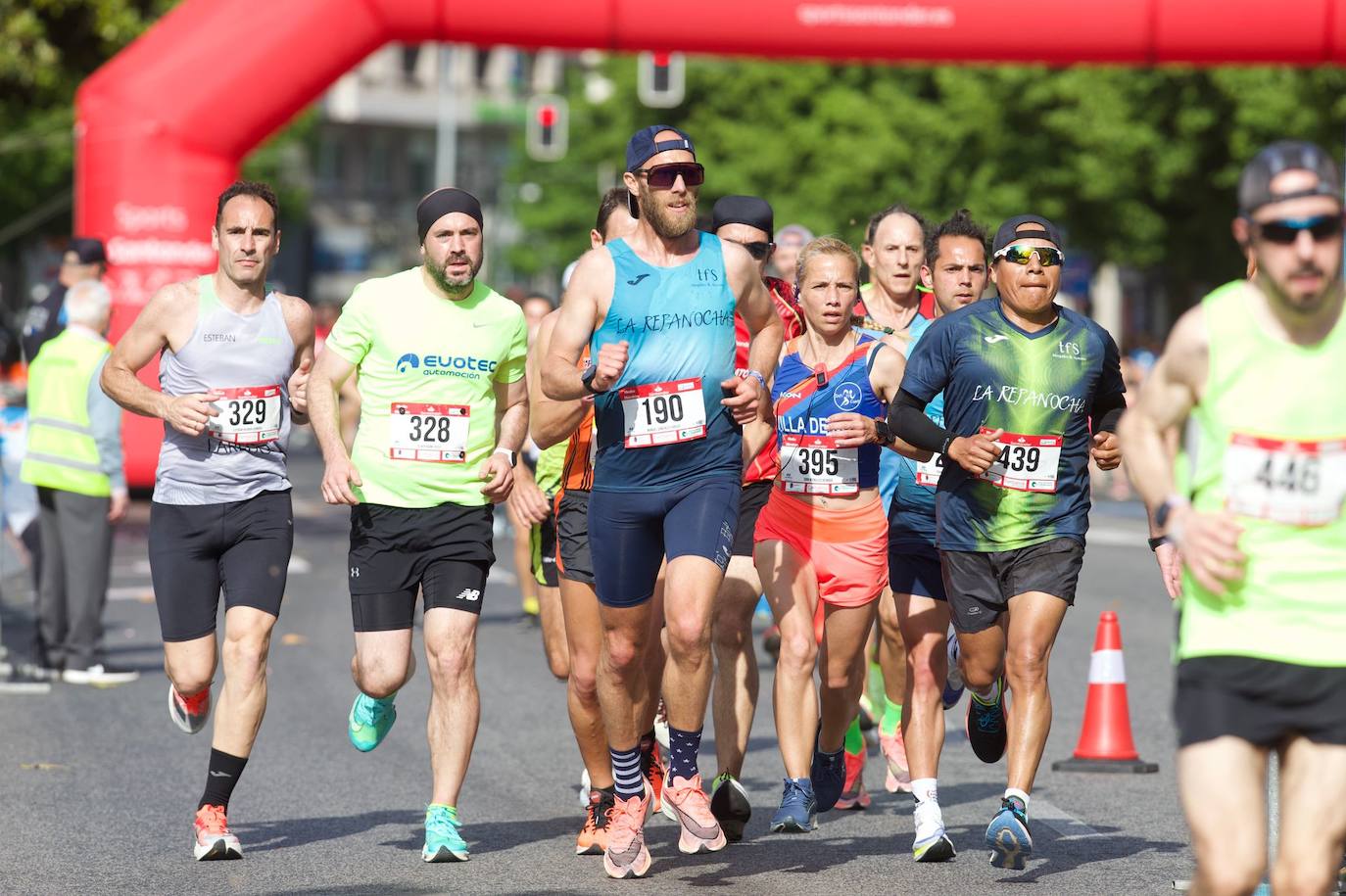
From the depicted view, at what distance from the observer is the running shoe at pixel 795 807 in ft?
25.7

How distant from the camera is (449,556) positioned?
754 cm

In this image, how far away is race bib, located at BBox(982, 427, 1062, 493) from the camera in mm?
7422

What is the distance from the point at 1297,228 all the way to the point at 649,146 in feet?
9.19

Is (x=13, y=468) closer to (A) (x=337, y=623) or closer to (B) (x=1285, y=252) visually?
(A) (x=337, y=623)

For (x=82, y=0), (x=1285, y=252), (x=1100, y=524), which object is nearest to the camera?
(x=1285, y=252)

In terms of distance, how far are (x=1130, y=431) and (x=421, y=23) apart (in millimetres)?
14801

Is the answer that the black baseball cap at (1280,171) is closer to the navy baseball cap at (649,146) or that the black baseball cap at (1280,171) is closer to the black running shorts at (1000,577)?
the navy baseball cap at (649,146)

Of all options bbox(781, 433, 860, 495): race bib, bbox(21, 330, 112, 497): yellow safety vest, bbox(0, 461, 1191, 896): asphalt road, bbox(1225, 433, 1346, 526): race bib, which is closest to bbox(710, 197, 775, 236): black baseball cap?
bbox(781, 433, 860, 495): race bib

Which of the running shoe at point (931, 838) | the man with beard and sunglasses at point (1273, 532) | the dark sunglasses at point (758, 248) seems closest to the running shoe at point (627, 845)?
the running shoe at point (931, 838)

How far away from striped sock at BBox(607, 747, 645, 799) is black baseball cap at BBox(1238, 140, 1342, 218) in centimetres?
315

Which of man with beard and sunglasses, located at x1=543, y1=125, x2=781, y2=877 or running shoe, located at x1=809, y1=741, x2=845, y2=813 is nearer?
man with beard and sunglasses, located at x1=543, y1=125, x2=781, y2=877

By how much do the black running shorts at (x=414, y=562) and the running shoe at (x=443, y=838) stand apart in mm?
635

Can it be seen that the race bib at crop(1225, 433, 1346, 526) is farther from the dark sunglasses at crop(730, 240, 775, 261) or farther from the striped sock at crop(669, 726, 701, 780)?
the dark sunglasses at crop(730, 240, 775, 261)

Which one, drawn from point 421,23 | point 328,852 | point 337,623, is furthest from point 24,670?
point 421,23
